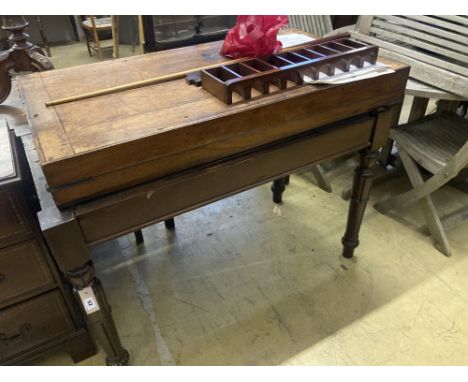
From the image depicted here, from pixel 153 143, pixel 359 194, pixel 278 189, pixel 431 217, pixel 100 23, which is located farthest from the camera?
pixel 100 23

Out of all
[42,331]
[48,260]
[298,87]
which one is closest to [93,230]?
A: [48,260]

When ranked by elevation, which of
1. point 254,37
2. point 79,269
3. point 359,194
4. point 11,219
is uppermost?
point 254,37

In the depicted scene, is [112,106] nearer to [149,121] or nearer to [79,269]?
[149,121]

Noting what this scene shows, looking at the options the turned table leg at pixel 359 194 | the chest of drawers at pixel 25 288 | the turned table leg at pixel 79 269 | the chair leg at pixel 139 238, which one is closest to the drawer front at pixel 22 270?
the chest of drawers at pixel 25 288

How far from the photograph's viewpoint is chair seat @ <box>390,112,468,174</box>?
162 cm

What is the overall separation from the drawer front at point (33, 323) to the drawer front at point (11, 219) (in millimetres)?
246

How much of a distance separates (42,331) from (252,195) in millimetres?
→ 1199

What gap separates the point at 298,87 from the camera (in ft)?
3.46

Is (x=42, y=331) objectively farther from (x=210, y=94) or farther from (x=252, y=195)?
(x=252, y=195)

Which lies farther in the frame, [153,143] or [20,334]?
[20,334]

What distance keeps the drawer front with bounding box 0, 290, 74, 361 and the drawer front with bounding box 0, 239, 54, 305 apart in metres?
0.06

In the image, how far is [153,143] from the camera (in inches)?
34.1

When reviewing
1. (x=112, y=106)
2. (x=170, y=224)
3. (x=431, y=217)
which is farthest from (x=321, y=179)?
(x=112, y=106)

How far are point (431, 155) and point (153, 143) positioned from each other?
1260 millimetres
